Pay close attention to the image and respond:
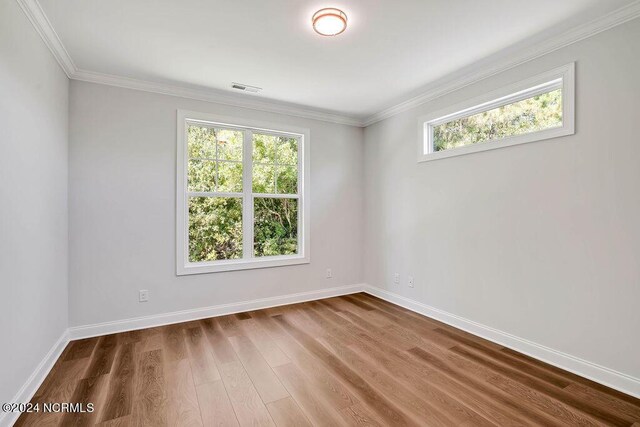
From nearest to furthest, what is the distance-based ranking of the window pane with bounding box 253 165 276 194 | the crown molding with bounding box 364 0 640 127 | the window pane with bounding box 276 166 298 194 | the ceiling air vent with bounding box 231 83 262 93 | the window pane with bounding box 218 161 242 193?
the crown molding with bounding box 364 0 640 127 < the ceiling air vent with bounding box 231 83 262 93 < the window pane with bounding box 218 161 242 193 < the window pane with bounding box 253 165 276 194 < the window pane with bounding box 276 166 298 194

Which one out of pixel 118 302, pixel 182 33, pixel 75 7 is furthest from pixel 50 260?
pixel 182 33

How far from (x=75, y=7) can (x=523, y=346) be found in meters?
4.42

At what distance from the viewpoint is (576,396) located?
205cm

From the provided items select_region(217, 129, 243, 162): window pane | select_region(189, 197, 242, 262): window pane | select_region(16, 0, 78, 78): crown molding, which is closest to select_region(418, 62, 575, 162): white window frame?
select_region(217, 129, 243, 162): window pane

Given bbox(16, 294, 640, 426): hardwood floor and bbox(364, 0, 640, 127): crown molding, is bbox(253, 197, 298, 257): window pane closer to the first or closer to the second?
bbox(16, 294, 640, 426): hardwood floor

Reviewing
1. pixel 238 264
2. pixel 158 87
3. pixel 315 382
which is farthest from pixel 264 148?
pixel 315 382

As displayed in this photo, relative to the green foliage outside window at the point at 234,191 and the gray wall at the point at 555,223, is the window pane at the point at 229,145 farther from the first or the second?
the gray wall at the point at 555,223

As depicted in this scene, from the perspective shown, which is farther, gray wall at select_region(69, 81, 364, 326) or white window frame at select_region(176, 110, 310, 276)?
A: white window frame at select_region(176, 110, 310, 276)

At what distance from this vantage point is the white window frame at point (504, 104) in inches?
94.7

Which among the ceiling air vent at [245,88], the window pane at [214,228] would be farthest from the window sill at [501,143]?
the window pane at [214,228]

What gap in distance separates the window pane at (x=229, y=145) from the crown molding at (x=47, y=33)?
4.93ft

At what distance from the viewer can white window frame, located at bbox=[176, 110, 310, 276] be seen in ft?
11.3

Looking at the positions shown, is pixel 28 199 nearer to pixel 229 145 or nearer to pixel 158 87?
pixel 158 87

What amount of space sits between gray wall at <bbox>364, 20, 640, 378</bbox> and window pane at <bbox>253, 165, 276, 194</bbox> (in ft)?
6.19
